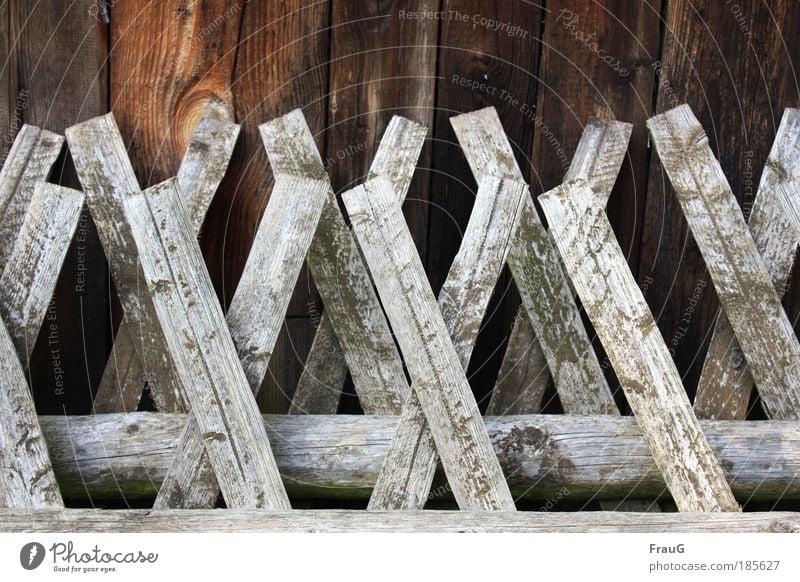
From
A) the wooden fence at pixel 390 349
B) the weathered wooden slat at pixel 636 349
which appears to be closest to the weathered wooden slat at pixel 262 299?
the wooden fence at pixel 390 349

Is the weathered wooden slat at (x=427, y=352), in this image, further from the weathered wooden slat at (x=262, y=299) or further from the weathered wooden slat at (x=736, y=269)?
the weathered wooden slat at (x=736, y=269)

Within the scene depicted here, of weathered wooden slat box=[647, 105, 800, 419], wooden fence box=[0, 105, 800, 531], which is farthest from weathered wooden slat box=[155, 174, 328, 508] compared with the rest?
weathered wooden slat box=[647, 105, 800, 419]

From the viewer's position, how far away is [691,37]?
1666 mm

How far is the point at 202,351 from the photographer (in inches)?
53.1

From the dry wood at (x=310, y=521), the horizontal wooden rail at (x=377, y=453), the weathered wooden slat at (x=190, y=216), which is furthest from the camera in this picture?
the weathered wooden slat at (x=190, y=216)

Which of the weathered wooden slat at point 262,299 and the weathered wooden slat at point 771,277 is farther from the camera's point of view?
the weathered wooden slat at point 771,277

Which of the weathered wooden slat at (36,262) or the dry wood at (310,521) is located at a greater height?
the weathered wooden slat at (36,262)

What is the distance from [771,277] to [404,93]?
758 millimetres

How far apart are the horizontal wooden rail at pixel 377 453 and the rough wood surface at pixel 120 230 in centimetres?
8

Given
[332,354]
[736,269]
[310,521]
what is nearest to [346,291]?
[332,354]

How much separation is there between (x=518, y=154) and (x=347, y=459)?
26.7 inches

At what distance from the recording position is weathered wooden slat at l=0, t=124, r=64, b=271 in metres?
1.52

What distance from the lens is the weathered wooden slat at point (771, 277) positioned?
61.2 inches
